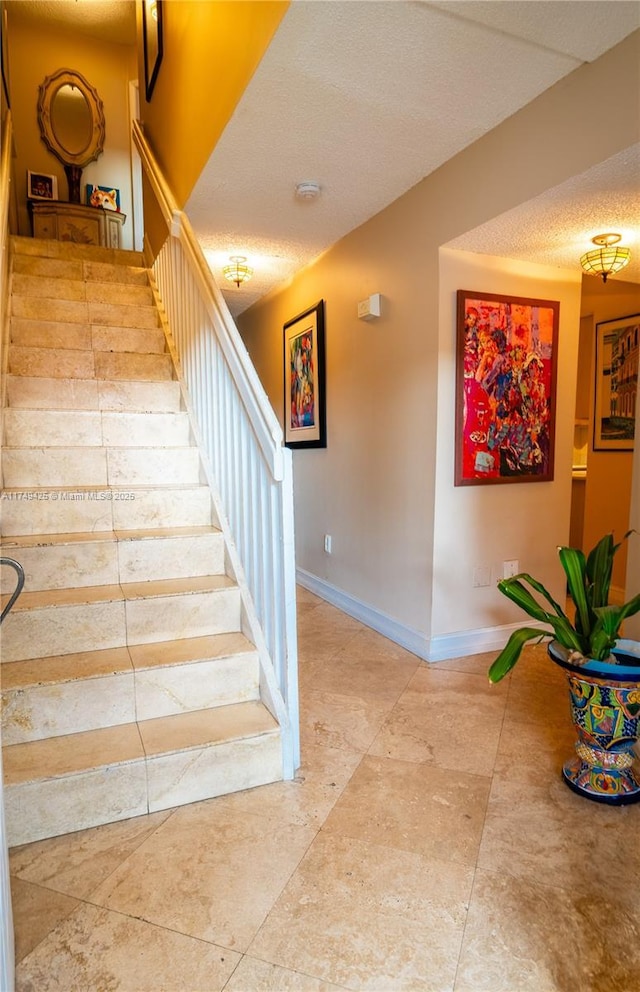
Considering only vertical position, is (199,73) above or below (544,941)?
above

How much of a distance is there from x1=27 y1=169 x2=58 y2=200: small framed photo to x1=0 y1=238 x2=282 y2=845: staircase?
7.21 ft

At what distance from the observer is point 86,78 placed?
4895mm

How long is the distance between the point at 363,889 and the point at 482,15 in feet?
7.83

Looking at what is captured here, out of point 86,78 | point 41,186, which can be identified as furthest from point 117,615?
point 86,78

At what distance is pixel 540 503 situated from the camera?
117 inches

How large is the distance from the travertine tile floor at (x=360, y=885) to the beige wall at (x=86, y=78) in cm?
496

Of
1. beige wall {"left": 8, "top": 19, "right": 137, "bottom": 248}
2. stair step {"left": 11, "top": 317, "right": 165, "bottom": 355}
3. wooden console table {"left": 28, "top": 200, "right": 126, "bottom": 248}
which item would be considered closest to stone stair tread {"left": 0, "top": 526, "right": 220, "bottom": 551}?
stair step {"left": 11, "top": 317, "right": 165, "bottom": 355}

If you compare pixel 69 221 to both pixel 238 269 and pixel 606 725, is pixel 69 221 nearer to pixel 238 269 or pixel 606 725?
pixel 238 269

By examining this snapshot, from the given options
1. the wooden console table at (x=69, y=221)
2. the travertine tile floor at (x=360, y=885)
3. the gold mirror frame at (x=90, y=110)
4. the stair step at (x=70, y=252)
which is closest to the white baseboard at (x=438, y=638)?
the travertine tile floor at (x=360, y=885)

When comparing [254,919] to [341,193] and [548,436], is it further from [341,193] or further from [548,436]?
[341,193]

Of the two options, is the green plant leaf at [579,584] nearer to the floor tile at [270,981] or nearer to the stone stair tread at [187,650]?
the stone stair tread at [187,650]

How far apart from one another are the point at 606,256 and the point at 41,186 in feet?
15.1

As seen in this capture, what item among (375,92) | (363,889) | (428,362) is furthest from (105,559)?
(375,92)

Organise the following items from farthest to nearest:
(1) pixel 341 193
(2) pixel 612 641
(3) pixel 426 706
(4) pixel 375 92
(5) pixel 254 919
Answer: (1) pixel 341 193
(3) pixel 426 706
(4) pixel 375 92
(2) pixel 612 641
(5) pixel 254 919
